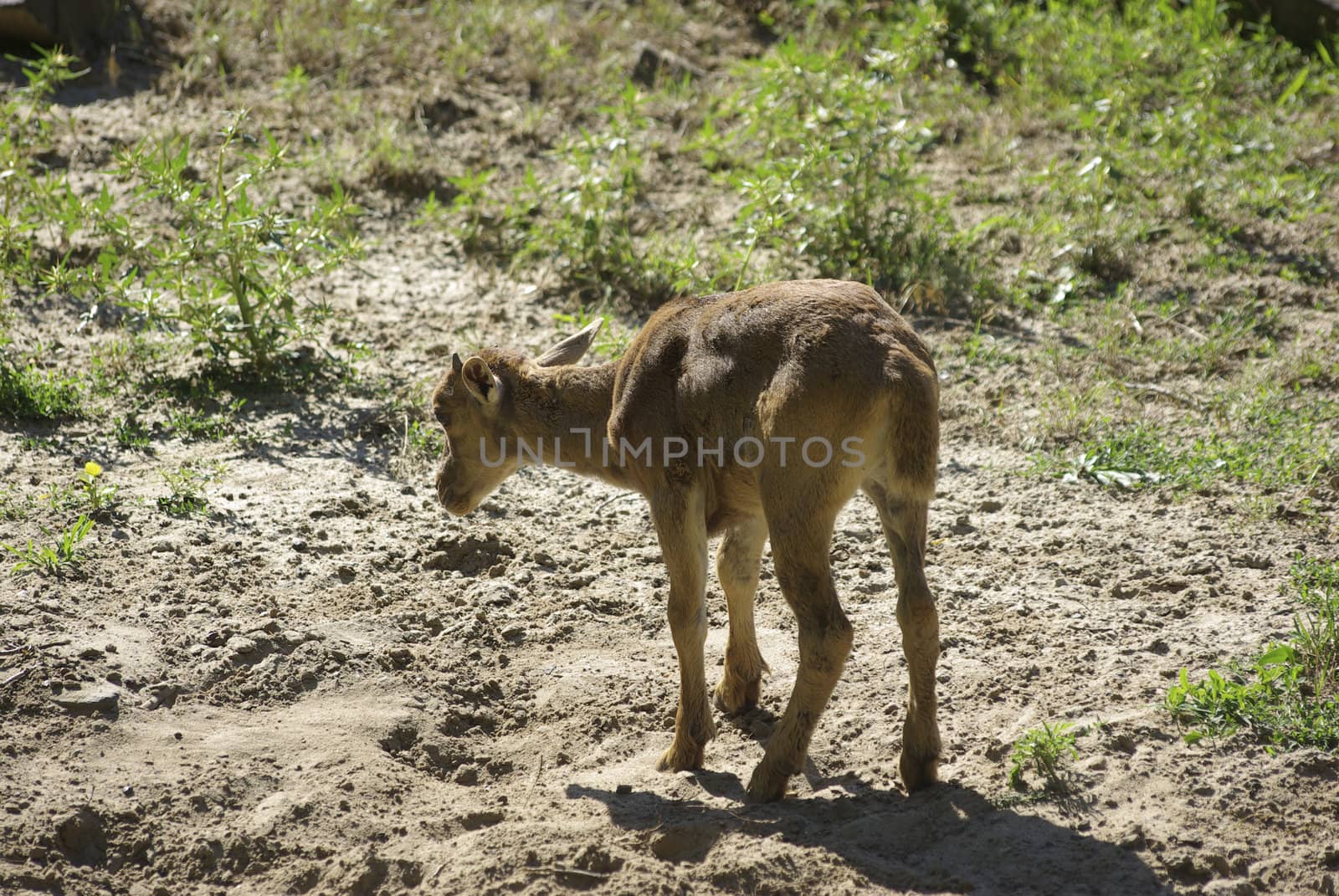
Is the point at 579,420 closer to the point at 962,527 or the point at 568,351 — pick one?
the point at 568,351

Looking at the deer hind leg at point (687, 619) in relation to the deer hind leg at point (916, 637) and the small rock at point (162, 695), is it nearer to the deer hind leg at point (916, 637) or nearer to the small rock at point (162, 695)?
the deer hind leg at point (916, 637)

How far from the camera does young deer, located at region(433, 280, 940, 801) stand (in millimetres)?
4762

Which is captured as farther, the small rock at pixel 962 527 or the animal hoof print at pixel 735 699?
the small rock at pixel 962 527

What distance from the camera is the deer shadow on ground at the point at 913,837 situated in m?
4.29

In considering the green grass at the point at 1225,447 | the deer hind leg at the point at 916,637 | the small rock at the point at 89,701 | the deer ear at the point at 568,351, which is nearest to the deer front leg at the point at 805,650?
the deer hind leg at the point at 916,637

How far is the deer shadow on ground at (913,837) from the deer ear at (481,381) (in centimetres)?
197

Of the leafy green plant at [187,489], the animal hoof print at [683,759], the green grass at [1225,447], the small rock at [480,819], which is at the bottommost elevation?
the small rock at [480,819]

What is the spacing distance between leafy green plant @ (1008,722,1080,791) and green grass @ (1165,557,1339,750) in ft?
1.55

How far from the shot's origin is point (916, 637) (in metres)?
4.87

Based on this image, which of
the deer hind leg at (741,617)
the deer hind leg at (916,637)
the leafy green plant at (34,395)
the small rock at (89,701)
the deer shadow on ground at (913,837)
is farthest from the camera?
the leafy green plant at (34,395)

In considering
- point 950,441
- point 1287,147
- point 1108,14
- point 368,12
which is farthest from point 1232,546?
point 368,12

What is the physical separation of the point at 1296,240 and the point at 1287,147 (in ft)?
5.13

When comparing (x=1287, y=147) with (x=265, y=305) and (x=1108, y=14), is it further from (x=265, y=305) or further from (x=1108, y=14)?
(x=265, y=305)

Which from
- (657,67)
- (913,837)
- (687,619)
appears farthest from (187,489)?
(657,67)
